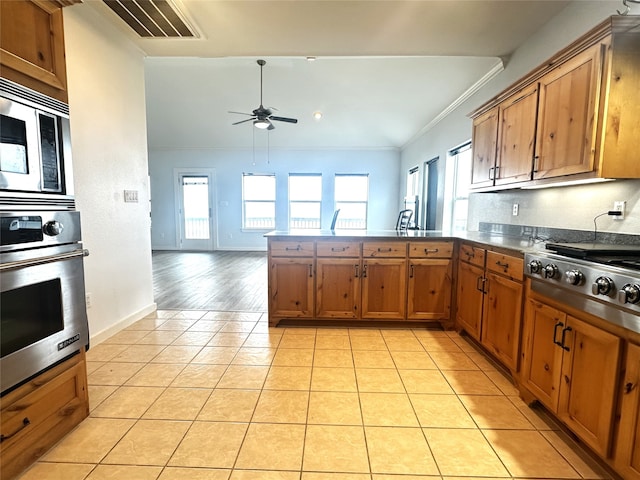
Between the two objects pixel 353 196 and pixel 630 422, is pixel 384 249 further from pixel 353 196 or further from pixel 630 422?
pixel 353 196

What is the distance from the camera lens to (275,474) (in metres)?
1.32

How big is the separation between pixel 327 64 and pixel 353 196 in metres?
3.73

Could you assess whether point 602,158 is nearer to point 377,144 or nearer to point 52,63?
point 52,63

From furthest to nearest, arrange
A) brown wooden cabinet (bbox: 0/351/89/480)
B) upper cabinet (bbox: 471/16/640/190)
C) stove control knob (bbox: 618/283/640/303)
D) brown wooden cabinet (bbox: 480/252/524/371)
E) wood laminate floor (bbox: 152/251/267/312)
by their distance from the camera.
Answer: wood laminate floor (bbox: 152/251/267/312) → brown wooden cabinet (bbox: 480/252/524/371) → upper cabinet (bbox: 471/16/640/190) → brown wooden cabinet (bbox: 0/351/89/480) → stove control knob (bbox: 618/283/640/303)

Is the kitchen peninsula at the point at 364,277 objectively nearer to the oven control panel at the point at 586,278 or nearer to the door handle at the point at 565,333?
the oven control panel at the point at 586,278

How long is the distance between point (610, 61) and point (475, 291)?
1.61m

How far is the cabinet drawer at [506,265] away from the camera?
1.91m

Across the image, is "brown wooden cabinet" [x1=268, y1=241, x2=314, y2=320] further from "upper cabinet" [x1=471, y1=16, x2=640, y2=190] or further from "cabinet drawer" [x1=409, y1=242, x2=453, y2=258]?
"upper cabinet" [x1=471, y1=16, x2=640, y2=190]

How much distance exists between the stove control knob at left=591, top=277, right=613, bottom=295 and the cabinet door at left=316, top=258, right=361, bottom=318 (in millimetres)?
1773

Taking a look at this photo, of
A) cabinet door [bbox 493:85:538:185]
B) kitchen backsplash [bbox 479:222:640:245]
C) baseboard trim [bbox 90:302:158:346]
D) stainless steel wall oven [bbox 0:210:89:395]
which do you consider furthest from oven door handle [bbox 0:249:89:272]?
kitchen backsplash [bbox 479:222:640:245]

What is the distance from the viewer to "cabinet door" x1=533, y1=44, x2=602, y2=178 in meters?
1.68

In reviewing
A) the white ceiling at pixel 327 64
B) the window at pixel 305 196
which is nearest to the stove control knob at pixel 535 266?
the white ceiling at pixel 327 64

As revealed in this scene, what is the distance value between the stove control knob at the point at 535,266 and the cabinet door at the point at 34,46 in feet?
8.15

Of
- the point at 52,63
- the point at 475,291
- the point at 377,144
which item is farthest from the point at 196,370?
the point at 377,144
